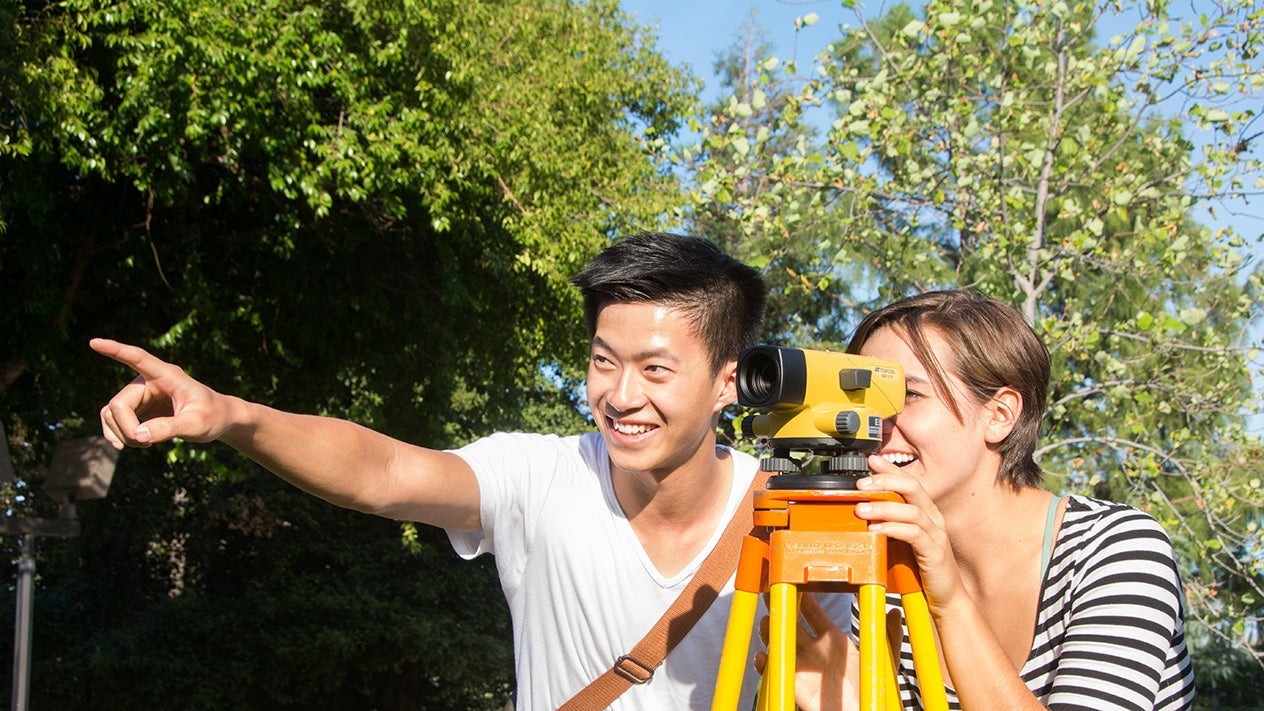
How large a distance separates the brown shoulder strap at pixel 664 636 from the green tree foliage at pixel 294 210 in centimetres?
333

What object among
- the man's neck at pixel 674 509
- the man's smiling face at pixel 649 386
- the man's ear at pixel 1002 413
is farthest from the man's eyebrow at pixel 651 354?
the man's ear at pixel 1002 413

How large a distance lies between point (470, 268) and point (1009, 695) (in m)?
7.63

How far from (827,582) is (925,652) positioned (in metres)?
0.18

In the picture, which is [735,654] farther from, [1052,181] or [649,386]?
[1052,181]

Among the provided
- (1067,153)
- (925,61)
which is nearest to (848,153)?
(925,61)

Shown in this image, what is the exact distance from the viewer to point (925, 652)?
66.7 inches

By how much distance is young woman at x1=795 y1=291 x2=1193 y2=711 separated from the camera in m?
1.71

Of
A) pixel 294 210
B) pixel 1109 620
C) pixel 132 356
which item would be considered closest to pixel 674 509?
pixel 1109 620

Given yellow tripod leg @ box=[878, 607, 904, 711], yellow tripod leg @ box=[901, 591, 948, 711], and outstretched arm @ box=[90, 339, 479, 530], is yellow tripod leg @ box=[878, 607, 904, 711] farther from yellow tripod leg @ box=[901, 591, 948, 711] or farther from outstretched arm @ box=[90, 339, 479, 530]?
outstretched arm @ box=[90, 339, 479, 530]

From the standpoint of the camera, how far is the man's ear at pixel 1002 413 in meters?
2.01

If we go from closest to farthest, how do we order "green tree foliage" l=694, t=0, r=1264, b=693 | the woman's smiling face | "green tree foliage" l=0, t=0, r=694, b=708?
the woman's smiling face < "green tree foliage" l=694, t=0, r=1264, b=693 < "green tree foliage" l=0, t=0, r=694, b=708

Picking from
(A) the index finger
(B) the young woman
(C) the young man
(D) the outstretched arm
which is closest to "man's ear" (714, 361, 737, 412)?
(C) the young man

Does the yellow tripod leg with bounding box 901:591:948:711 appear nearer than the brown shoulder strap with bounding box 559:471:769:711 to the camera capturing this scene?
Yes

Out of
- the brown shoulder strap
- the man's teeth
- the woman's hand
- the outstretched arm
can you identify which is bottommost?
the brown shoulder strap
